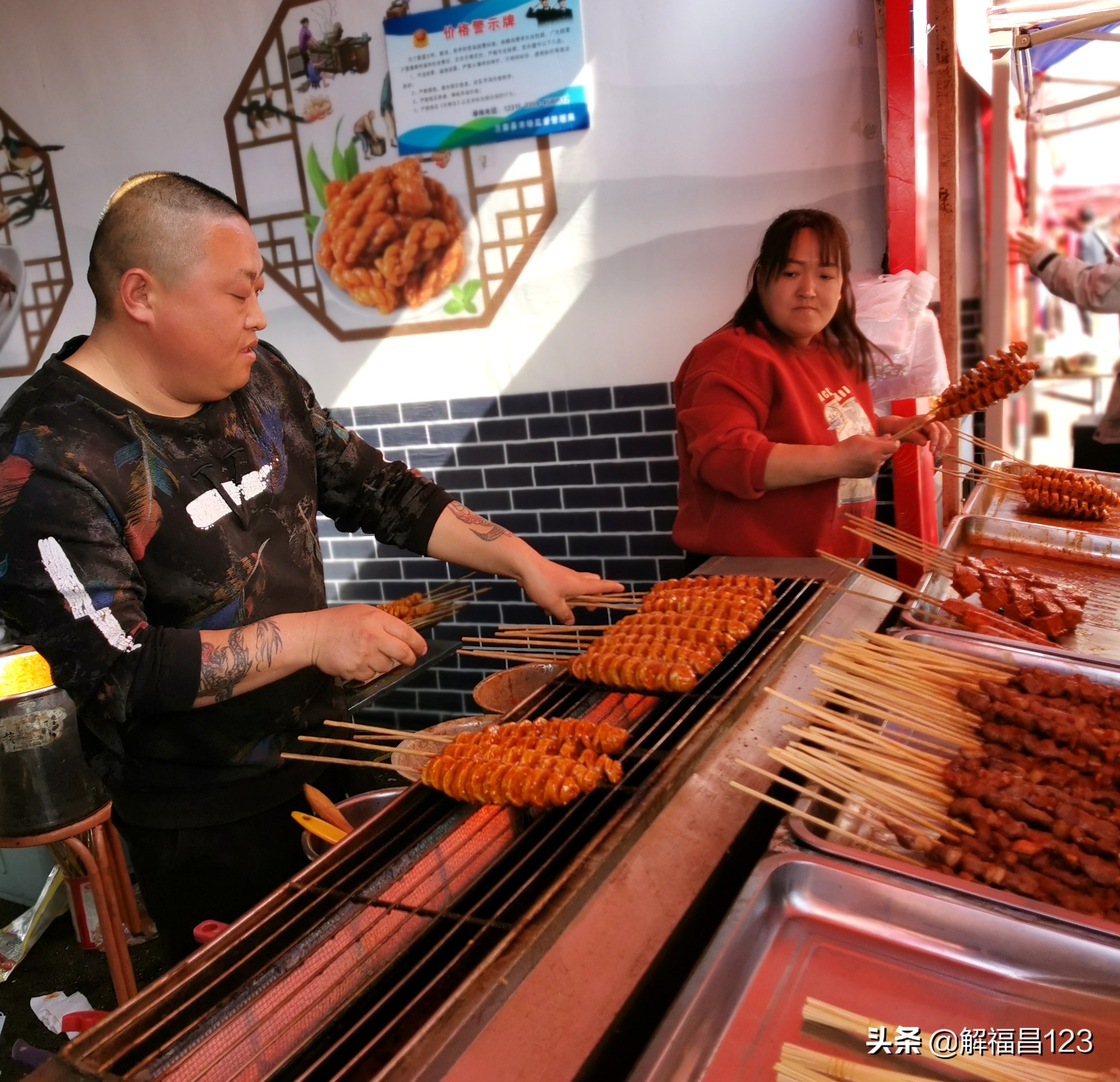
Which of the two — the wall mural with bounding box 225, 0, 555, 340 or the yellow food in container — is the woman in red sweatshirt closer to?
the wall mural with bounding box 225, 0, 555, 340

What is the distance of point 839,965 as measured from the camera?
1.56 m

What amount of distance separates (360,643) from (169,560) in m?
0.57

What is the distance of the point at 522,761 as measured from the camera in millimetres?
1900

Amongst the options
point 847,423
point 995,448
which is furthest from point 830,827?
point 995,448

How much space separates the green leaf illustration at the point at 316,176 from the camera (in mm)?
5934

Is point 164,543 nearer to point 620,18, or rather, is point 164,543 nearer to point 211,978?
point 211,978

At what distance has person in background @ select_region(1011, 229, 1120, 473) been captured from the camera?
605cm

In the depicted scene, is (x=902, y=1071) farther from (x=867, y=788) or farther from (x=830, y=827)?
(x=867, y=788)

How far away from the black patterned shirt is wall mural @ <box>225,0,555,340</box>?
2.99 m

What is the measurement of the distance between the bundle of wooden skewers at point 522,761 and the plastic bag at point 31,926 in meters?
3.39

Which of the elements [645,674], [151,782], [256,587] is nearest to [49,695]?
[151,782]

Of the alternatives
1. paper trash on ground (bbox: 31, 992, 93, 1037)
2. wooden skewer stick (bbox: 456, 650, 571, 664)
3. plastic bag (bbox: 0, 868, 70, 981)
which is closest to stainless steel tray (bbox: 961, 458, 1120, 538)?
wooden skewer stick (bbox: 456, 650, 571, 664)

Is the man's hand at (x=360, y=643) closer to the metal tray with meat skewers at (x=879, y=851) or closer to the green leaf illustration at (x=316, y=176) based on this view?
the metal tray with meat skewers at (x=879, y=851)

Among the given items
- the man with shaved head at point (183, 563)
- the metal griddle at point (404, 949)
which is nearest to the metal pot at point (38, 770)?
the man with shaved head at point (183, 563)
